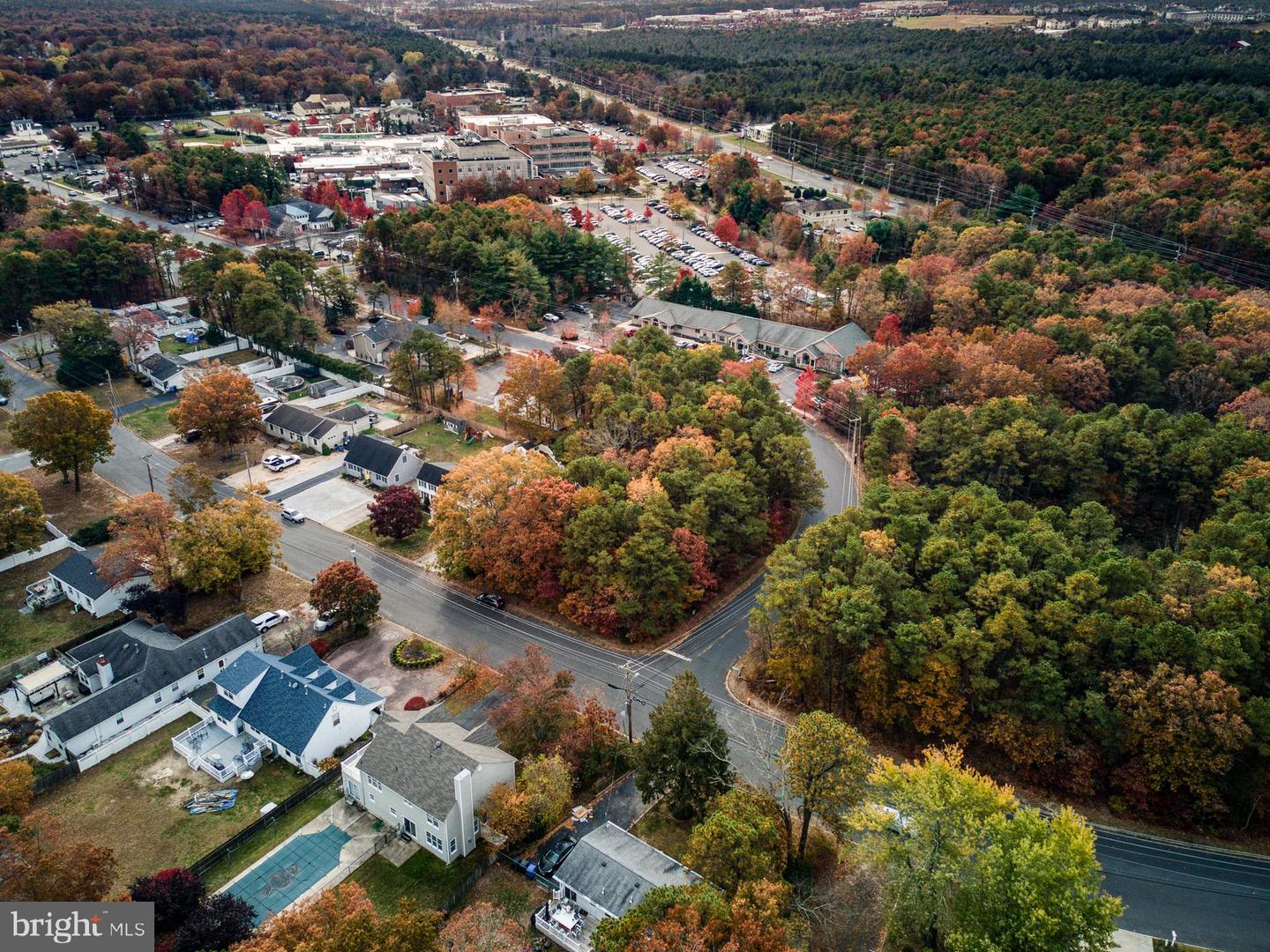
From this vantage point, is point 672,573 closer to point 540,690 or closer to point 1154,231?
point 540,690

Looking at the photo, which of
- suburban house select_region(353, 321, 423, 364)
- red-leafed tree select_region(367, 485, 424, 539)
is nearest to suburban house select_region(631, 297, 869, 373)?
suburban house select_region(353, 321, 423, 364)

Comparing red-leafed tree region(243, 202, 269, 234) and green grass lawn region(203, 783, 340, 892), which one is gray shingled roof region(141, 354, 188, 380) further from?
green grass lawn region(203, 783, 340, 892)

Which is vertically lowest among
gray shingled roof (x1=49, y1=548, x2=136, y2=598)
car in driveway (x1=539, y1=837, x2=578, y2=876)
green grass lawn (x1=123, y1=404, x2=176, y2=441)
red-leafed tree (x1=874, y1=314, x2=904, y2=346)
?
green grass lawn (x1=123, y1=404, x2=176, y2=441)

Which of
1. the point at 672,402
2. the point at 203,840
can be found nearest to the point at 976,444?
the point at 672,402

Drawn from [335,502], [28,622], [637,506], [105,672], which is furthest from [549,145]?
[105,672]

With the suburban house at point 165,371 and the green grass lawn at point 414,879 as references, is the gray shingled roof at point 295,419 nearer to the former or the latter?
the suburban house at point 165,371

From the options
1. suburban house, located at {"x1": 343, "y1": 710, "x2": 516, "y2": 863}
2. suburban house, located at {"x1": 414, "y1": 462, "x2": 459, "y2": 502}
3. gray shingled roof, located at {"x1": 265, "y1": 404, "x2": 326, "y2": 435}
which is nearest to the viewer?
suburban house, located at {"x1": 343, "y1": 710, "x2": 516, "y2": 863}

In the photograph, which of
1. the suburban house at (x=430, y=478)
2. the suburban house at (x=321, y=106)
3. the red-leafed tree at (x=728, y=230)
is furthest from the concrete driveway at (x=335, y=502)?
the suburban house at (x=321, y=106)
